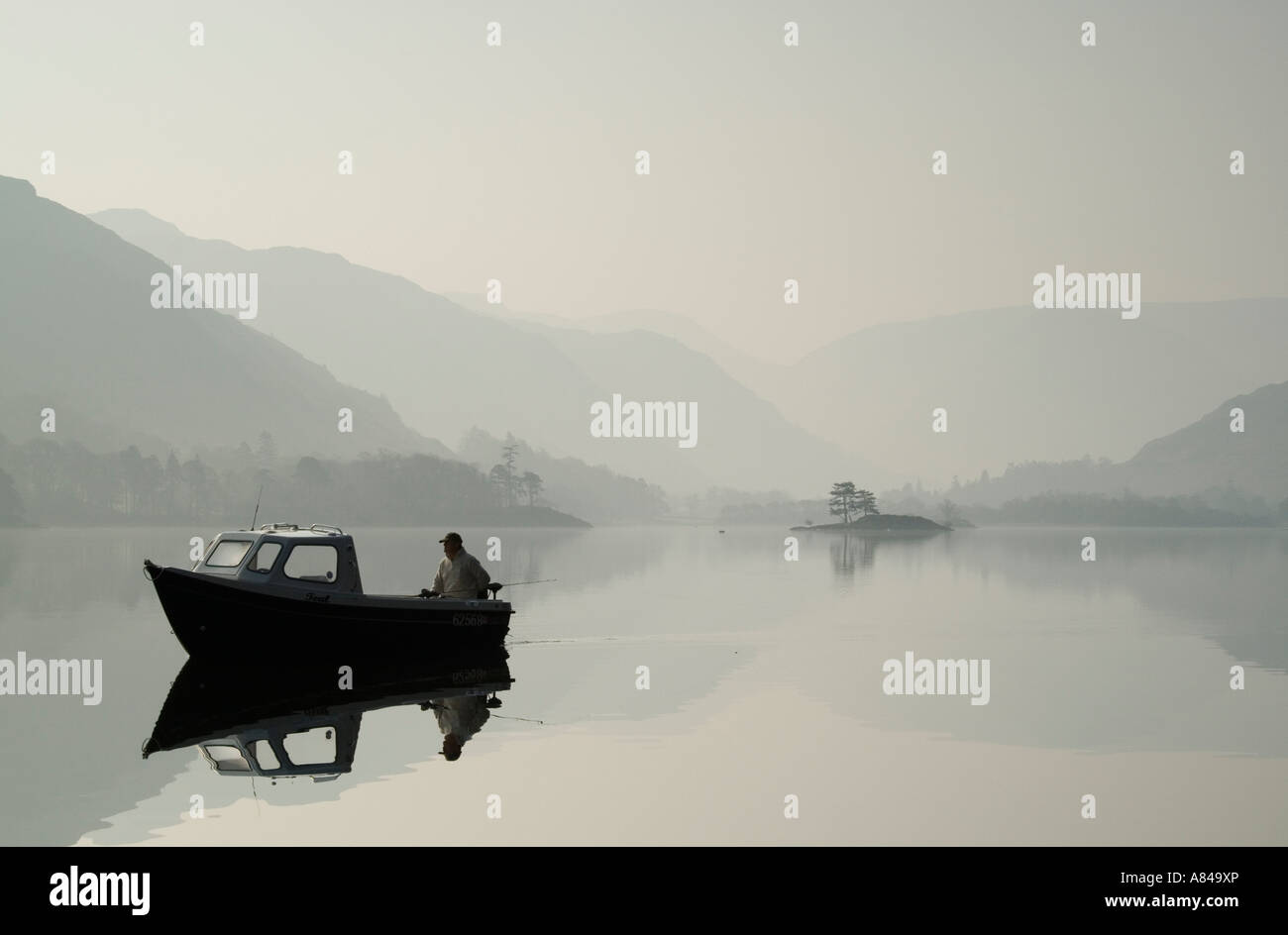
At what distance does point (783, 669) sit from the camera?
116 ft

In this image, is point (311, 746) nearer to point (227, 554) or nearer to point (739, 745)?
point (739, 745)

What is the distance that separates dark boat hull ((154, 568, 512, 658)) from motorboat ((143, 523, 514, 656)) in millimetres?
23

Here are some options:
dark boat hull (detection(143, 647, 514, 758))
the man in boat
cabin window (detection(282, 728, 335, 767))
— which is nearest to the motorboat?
dark boat hull (detection(143, 647, 514, 758))

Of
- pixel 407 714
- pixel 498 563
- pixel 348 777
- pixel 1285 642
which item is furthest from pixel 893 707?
pixel 498 563

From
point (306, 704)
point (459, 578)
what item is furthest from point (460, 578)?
point (306, 704)

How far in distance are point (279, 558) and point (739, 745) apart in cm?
1286

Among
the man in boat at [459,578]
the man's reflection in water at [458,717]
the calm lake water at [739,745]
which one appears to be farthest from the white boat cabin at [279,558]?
the man's reflection in water at [458,717]

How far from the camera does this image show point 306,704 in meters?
27.0

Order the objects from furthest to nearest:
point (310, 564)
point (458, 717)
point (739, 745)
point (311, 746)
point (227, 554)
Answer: point (310, 564), point (227, 554), point (458, 717), point (739, 745), point (311, 746)

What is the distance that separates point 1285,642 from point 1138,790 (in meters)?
25.6

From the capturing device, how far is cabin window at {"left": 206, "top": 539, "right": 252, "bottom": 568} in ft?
105

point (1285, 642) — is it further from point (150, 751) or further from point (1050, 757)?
point (150, 751)

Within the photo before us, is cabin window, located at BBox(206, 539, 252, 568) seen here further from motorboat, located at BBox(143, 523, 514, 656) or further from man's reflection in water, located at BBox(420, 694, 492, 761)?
man's reflection in water, located at BBox(420, 694, 492, 761)

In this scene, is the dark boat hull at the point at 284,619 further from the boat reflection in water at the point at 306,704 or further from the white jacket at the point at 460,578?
the white jacket at the point at 460,578
